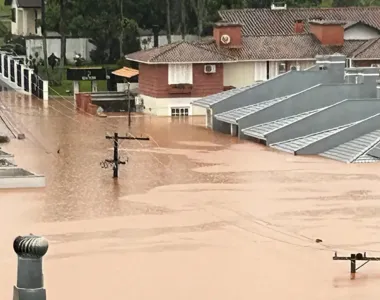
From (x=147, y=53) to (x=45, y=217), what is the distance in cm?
2328

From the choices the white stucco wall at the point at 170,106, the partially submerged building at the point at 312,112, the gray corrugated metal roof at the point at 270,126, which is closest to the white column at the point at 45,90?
the white stucco wall at the point at 170,106

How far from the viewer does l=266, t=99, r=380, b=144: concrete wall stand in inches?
1580

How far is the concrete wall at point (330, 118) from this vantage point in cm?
4012

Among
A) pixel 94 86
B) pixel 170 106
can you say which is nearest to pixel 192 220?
pixel 170 106

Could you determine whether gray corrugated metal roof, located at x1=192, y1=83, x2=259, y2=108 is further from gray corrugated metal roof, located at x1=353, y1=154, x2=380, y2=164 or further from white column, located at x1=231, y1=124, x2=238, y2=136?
gray corrugated metal roof, located at x1=353, y1=154, x2=380, y2=164

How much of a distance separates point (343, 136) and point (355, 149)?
4.84 feet

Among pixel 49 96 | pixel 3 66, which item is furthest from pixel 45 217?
pixel 3 66

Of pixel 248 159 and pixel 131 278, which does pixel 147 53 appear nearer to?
pixel 248 159

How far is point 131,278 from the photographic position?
71.1 ft

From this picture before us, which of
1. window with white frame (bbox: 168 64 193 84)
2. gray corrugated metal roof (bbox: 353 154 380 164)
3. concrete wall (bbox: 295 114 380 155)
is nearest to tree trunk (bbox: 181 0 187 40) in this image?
window with white frame (bbox: 168 64 193 84)

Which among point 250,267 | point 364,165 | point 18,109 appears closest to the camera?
point 250,267

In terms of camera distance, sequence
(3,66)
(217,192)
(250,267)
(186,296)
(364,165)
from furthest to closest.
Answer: (3,66), (364,165), (217,192), (250,267), (186,296)

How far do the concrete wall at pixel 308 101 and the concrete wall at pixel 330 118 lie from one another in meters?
2.07

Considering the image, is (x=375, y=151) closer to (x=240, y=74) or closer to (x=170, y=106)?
(x=170, y=106)
